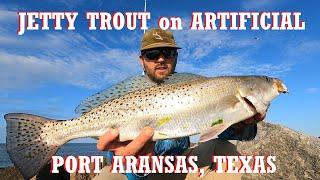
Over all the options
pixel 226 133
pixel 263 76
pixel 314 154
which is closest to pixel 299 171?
pixel 314 154

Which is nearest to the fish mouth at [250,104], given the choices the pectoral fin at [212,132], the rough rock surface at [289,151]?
the pectoral fin at [212,132]

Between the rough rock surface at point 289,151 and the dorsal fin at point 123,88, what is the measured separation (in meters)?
3.72

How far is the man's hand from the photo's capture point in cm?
653

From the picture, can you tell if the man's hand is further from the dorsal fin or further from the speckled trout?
the dorsal fin

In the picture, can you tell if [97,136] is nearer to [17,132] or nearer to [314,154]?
[17,132]

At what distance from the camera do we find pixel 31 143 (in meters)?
6.83

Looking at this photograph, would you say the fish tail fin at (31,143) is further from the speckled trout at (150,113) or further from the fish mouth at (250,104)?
the fish mouth at (250,104)

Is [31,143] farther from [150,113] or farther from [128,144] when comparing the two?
[150,113]

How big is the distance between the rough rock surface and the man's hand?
3.78m

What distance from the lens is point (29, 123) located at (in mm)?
6914

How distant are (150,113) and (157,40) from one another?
6.32ft

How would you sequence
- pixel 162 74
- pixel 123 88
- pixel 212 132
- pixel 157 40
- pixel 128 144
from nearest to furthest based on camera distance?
pixel 212 132
pixel 128 144
pixel 123 88
pixel 162 74
pixel 157 40

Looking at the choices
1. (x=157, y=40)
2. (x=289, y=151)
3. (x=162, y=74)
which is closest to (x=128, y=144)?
(x=162, y=74)

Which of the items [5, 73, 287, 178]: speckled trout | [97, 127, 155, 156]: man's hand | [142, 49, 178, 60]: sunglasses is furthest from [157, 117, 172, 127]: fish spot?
[142, 49, 178, 60]: sunglasses
